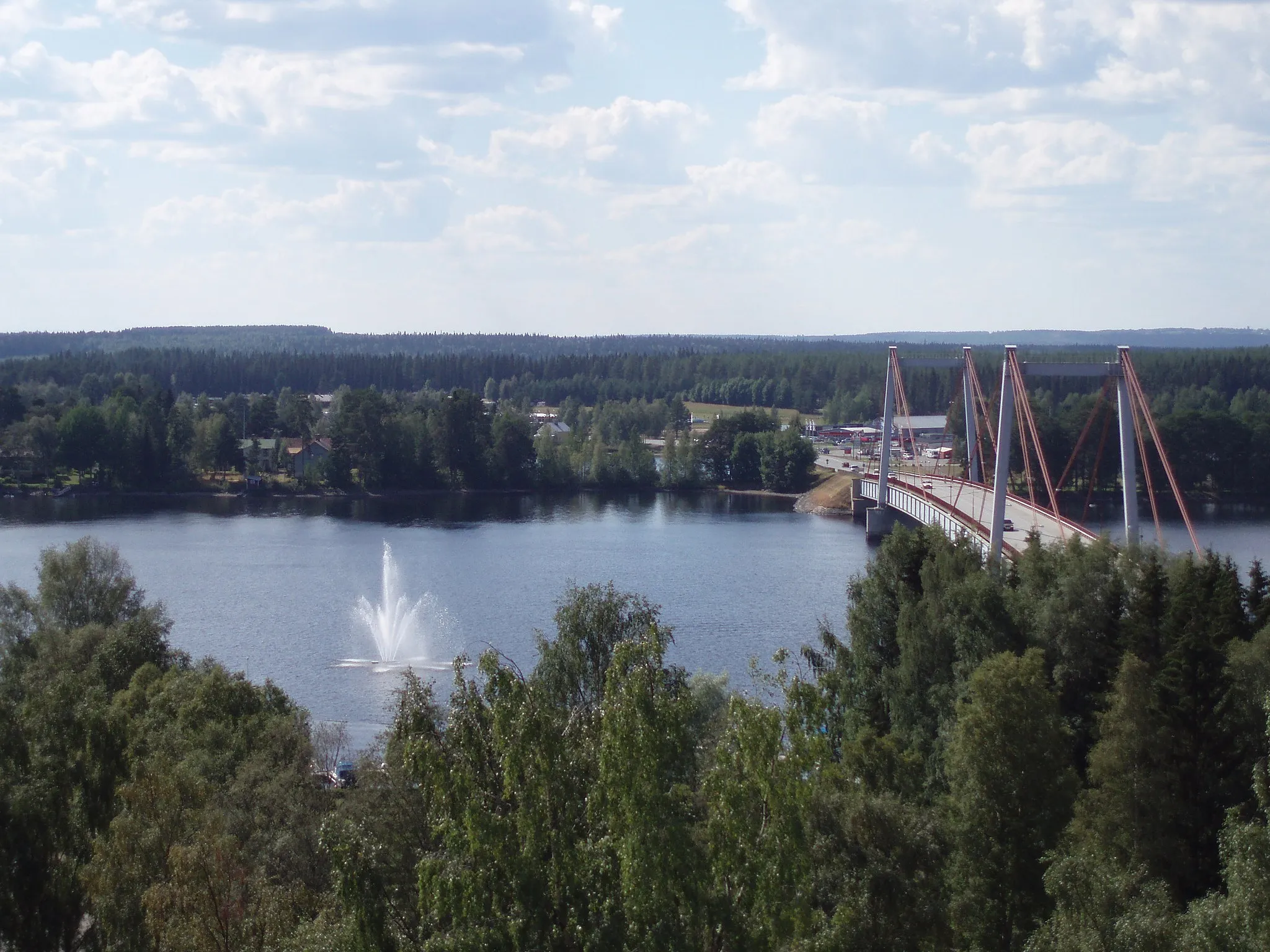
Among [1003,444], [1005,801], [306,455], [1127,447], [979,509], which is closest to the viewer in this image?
[1005,801]

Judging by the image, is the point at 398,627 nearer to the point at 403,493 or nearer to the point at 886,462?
the point at 886,462

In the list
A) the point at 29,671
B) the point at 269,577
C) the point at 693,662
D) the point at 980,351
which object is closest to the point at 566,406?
the point at 980,351

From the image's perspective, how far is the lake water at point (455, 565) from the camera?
25.5 m

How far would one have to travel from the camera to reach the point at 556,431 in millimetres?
69812

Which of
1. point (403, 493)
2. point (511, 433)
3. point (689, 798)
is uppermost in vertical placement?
point (689, 798)

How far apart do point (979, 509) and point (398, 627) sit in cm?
1688

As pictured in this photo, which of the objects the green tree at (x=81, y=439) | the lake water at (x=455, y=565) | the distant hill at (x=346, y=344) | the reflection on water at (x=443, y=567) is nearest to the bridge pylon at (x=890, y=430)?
the lake water at (x=455, y=565)

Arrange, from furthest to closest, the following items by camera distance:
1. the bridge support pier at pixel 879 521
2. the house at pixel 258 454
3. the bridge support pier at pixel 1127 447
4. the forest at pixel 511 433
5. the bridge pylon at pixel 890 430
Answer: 1. the house at pixel 258 454
2. the forest at pixel 511 433
3. the bridge support pier at pixel 879 521
4. the bridge pylon at pixel 890 430
5. the bridge support pier at pixel 1127 447

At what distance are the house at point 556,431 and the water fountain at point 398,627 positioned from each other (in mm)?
26179

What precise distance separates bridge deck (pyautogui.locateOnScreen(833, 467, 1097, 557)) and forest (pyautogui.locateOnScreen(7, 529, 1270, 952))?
10.1 m

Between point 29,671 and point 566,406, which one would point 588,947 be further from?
point 566,406

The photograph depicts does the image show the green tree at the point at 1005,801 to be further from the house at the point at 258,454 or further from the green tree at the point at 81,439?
the green tree at the point at 81,439

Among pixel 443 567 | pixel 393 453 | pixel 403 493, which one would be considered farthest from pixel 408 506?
pixel 443 567

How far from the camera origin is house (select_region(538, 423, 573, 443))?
59.0 metres
